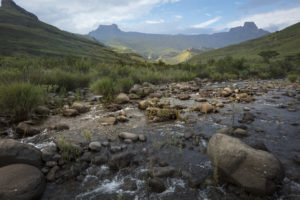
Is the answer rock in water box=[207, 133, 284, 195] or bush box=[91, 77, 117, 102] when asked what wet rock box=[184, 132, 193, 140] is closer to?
rock in water box=[207, 133, 284, 195]

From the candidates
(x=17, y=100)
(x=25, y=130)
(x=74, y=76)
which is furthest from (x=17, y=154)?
(x=74, y=76)

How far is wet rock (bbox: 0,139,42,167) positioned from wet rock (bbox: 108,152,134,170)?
1.43 m

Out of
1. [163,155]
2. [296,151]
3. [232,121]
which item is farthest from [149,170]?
[232,121]

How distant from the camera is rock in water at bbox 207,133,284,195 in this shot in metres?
2.63

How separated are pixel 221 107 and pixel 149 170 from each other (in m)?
5.61

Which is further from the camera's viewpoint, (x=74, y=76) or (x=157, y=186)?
(x=74, y=76)

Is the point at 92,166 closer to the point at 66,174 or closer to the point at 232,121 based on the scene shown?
the point at 66,174

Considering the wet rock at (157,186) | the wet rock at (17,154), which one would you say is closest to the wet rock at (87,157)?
the wet rock at (17,154)

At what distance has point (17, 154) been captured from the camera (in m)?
3.19

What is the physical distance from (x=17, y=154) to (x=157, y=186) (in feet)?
8.88

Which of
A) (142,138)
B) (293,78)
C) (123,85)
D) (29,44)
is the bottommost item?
(142,138)

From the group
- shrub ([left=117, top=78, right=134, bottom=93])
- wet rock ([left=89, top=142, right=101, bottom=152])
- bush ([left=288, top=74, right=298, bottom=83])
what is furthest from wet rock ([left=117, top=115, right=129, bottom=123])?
bush ([left=288, top=74, right=298, bottom=83])

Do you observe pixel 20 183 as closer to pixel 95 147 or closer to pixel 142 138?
pixel 95 147

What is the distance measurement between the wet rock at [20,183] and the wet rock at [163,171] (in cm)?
197
